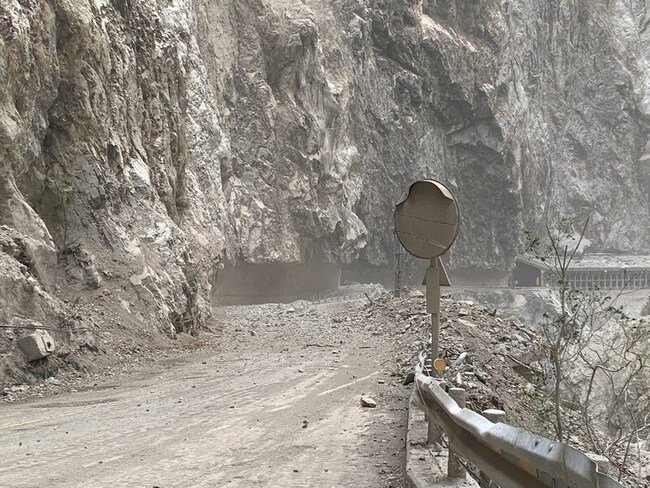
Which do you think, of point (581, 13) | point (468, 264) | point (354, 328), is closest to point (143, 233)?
point (354, 328)

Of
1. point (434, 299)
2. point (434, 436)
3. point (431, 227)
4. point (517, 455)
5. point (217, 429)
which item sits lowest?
point (217, 429)

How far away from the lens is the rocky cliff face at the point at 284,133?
16.0 m

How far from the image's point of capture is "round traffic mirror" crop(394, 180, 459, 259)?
20.2 feet

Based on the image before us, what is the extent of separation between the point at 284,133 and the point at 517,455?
1642 inches

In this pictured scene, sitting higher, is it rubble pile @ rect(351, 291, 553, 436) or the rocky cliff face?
the rocky cliff face

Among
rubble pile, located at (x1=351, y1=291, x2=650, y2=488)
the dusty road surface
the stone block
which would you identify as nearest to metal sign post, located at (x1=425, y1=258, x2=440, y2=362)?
rubble pile, located at (x1=351, y1=291, x2=650, y2=488)

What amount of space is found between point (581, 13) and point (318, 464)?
92411 mm

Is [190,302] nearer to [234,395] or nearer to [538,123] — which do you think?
[234,395]

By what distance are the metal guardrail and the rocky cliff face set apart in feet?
33.9

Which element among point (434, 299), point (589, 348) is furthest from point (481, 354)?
point (434, 299)

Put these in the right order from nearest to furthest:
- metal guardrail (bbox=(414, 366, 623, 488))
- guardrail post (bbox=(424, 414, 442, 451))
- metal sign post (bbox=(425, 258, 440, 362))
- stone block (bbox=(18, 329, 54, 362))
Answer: metal guardrail (bbox=(414, 366, 623, 488)) → guardrail post (bbox=(424, 414, 442, 451)) → metal sign post (bbox=(425, 258, 440, 362)) → stone block (bbox=(18, 329, 54, 362))

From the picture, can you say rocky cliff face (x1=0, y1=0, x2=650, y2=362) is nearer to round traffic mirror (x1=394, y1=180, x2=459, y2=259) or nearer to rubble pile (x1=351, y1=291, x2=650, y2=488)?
rubble pile (x1=351, y1=291, x2=650, y2=488)

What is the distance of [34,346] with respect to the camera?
11281 millimetres

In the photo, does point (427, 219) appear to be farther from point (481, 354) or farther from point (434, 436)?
point (481, 354)
